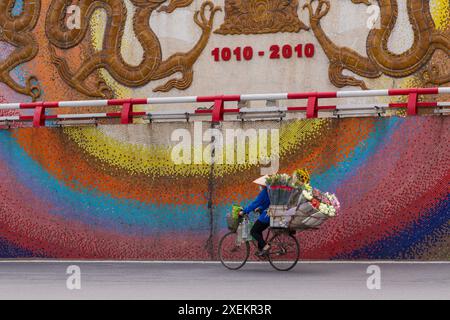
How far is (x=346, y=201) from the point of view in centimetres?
2048

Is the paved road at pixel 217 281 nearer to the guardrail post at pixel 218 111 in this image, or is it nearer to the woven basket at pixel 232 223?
the woven basket at pixel 232 223

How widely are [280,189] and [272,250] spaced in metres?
1.01

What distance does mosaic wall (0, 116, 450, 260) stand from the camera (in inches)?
794

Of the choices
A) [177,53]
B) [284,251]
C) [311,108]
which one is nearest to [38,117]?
[177,53]

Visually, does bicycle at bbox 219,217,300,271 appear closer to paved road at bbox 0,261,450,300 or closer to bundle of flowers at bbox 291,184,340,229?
paved road at bbox 0,261,450,300

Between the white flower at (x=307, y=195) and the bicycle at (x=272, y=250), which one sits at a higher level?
the white flower at (x=307, y=195)

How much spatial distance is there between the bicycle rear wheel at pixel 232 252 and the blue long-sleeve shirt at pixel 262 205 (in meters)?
0.53

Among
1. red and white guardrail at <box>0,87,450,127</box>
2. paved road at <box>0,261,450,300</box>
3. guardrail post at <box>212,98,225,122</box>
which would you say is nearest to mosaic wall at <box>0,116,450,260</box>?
red and white guardrail at <box>0,87,450,127</box>

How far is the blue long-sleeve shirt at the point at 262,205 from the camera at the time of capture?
63.1ft

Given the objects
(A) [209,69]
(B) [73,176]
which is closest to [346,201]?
(B) [73,176]

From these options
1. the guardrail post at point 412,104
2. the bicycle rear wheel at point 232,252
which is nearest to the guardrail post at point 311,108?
the guardrail post at point 412,104

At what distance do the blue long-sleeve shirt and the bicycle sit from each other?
205 mm

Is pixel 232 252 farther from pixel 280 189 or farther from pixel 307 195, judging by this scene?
pixel 307 195

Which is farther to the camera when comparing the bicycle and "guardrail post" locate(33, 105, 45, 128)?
"guardrail post" locate(33, 105, 45, 128)
